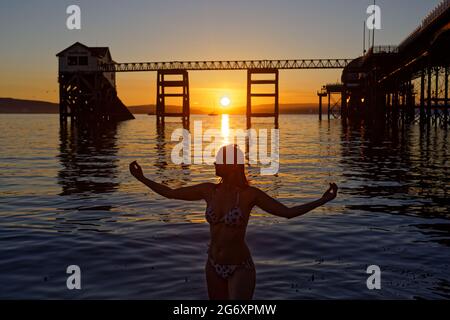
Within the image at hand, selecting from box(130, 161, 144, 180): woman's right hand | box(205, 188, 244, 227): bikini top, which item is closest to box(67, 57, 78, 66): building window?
box(130, 161, 144, 180): woman's right hand

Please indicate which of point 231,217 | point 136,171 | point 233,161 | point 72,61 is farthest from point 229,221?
point 72,61

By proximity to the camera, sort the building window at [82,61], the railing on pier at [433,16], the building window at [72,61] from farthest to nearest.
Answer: the building window at [72,61] < the building window at [82,61] < the railing on pier at [433,16]

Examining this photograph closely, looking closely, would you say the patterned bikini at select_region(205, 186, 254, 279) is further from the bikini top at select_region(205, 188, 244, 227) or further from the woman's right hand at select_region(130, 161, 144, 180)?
the woman's right hand at select_region(130, 161, 144, 180)

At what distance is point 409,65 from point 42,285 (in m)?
60.2

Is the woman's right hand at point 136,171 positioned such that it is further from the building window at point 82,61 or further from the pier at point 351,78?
the building window at point 82,61

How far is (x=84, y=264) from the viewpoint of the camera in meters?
9.81

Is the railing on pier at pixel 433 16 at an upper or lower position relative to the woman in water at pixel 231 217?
upper

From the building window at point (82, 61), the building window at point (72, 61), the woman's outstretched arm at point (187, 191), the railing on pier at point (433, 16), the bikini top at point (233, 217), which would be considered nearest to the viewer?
the bikini top at point (233, 217)

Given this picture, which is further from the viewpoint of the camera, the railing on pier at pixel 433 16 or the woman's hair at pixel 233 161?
the railing on pier at pixel 433 16

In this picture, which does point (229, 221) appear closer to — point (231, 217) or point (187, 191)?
point (231, 217)

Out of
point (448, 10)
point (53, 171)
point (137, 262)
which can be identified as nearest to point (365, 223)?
point (137, 262)

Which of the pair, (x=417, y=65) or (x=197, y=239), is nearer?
(x=197, y=239)

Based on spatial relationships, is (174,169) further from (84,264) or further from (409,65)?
(409,65)

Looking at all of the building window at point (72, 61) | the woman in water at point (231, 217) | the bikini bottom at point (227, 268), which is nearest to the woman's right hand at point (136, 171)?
the woman in water at point (231, 217)
